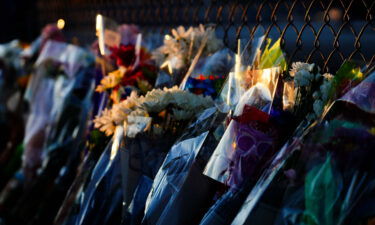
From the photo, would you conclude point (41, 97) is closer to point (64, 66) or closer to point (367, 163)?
point (64, 66)

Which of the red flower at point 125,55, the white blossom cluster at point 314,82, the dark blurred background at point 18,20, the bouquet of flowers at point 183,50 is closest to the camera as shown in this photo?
the white blossom cluster at point 314,82

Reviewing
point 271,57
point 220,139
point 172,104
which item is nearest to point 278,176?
point 220,139

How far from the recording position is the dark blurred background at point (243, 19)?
2.69 metres

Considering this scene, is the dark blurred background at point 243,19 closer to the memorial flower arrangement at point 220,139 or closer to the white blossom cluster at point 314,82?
the white blossom cluster at point 314,82

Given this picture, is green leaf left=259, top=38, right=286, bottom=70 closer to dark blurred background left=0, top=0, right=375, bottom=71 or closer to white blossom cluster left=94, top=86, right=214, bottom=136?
dark blurred background left=0, top=0, right=375, bottom=71

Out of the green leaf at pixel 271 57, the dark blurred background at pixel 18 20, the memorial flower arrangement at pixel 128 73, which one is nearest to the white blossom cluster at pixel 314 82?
the green leaf at pixel 271 57

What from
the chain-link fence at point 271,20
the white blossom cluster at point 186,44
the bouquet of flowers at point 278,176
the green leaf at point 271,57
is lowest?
the bouquet of flowers at point 278,176

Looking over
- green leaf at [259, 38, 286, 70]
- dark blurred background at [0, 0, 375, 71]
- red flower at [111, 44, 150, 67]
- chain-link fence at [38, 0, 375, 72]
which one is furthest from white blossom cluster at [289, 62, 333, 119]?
red flower at [111, 44, 150, 67]

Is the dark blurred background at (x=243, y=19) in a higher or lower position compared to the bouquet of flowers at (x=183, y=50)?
higher

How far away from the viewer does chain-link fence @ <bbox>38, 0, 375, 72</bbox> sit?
2668 mm

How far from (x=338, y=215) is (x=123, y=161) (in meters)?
1.13

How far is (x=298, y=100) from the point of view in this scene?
180cm

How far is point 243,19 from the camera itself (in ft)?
11.1

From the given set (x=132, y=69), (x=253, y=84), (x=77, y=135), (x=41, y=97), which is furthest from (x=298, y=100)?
(x=41, y=97)
